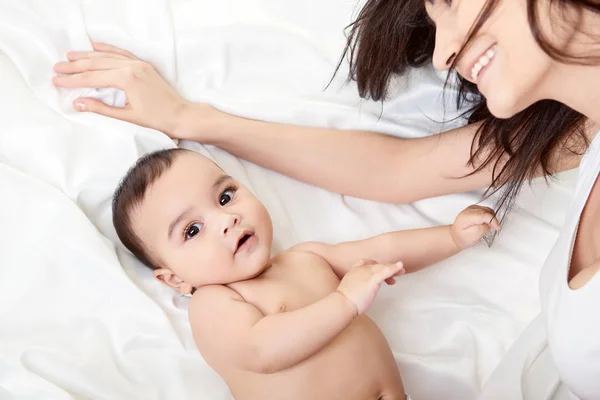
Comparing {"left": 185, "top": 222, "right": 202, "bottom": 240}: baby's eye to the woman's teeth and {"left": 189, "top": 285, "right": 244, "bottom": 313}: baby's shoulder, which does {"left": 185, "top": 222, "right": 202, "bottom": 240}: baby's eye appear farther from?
the woman's teeth

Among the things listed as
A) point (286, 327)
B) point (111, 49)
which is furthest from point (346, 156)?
point (111, 49)

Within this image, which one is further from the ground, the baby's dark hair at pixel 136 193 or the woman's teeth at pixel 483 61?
the woman's teeth at pixel 483 61

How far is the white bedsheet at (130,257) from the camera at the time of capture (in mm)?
1207

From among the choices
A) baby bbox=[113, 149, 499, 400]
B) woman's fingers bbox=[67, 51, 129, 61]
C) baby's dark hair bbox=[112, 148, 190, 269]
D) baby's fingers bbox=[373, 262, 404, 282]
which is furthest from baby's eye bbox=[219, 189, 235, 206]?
woman's fingers bbox=[67, 51, 129, 61]

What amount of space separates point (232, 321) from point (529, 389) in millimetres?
530

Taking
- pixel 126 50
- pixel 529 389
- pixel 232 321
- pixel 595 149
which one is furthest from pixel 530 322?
pixel 126 50

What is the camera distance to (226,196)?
1.28 metres

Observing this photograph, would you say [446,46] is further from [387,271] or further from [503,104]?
[387,271]

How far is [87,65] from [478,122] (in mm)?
819

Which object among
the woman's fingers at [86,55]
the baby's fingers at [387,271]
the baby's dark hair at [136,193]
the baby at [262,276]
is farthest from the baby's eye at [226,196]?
the woman's fingers at [86,55]

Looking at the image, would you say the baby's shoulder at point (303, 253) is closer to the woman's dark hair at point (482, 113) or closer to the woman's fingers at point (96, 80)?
the woman's dark hair at point (482, 113)

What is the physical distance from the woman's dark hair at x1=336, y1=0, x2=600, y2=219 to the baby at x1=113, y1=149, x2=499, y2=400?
13 centimetres

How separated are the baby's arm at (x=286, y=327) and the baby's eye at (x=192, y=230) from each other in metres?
0.15

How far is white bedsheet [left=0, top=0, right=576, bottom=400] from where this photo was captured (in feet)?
3.96
